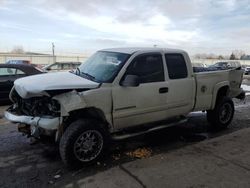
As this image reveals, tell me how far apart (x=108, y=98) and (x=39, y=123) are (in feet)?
3.79

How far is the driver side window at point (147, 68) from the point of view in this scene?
5.36 meters

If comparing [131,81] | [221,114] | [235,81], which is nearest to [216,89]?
[221,114]

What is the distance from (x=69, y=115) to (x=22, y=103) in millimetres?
1103

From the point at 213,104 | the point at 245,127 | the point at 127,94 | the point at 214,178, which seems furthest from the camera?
the point at 245,127

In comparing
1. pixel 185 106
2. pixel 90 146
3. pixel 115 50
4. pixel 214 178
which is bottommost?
pixel 214 178

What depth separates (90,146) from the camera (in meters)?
4.75

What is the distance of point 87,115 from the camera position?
16.3 ft

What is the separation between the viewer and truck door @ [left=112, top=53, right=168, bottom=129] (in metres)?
5.08

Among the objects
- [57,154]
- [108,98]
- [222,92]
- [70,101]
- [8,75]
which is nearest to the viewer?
[70,101]

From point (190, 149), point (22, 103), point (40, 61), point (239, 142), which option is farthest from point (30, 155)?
point (40, 61)

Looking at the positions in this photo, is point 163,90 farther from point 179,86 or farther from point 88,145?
point 88,145

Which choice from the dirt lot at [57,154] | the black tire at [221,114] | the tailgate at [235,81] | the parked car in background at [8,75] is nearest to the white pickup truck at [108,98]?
the dirt lot at [57,154]

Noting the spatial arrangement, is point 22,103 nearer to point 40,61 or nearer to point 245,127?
point 245,127

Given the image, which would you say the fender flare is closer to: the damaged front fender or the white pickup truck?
the white pickup truck
